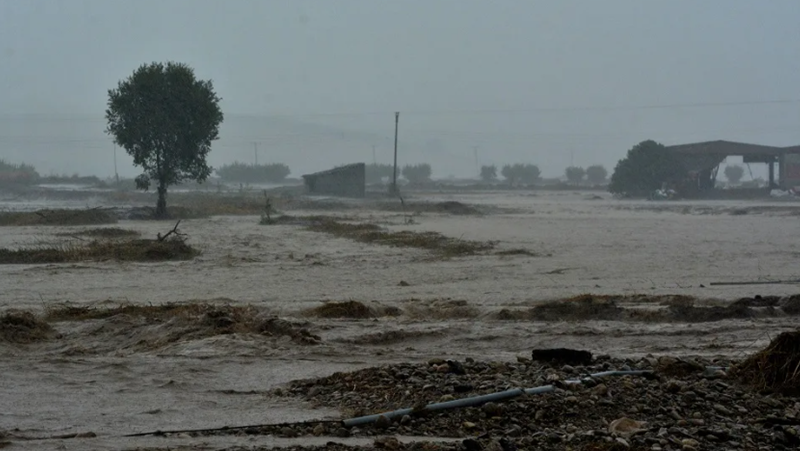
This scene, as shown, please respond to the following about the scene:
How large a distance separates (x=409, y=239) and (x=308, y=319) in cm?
1528

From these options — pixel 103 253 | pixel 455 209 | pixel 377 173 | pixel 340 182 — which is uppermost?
pixel 377 173

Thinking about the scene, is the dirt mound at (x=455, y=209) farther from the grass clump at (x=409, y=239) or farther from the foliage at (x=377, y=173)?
the foliage at (x=377, y=173)

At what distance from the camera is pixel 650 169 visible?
6862 centimetres

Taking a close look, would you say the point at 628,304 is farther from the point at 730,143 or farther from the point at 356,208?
the point at 730,143

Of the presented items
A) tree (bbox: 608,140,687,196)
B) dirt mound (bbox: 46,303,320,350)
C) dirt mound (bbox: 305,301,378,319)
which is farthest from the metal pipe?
tree (bbox: 608,140,687,196)

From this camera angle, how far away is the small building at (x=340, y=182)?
6862 cm

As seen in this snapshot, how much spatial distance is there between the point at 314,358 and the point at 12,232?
25.9 metres

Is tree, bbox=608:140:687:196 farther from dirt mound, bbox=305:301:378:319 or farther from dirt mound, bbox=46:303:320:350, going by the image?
dirt mound, bbox=46:303:320:350

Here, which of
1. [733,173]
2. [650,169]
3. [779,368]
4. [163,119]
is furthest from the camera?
[733,173]

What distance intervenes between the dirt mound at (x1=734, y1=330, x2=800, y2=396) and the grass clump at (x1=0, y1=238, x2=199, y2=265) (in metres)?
16.7

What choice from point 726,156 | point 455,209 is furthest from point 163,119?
point 726,156

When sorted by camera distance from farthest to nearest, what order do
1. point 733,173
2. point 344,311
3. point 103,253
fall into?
point 733,173 → point 103,253 → point 344,311

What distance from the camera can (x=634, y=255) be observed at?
79.6 feet

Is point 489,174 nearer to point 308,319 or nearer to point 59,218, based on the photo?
point 59,218
